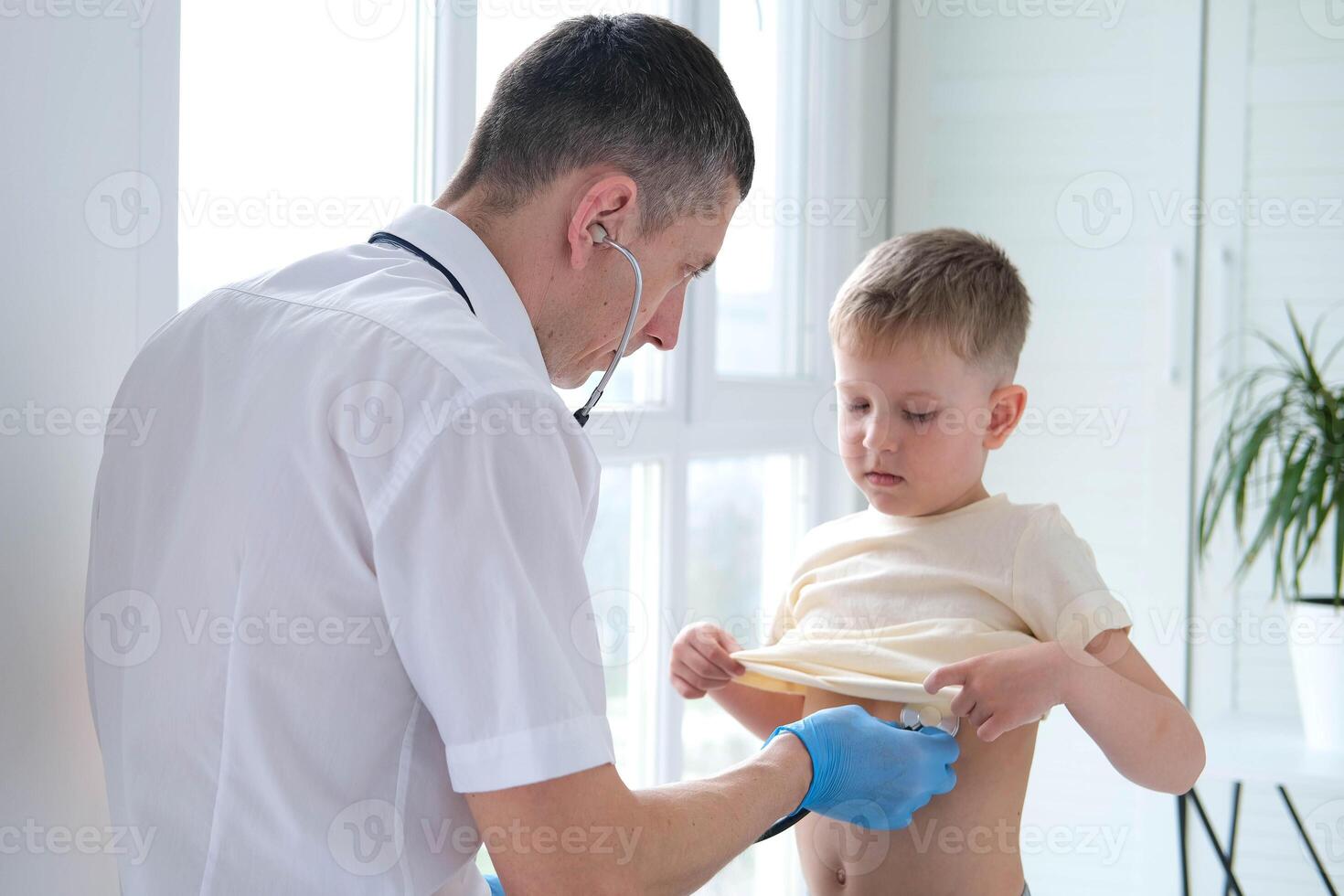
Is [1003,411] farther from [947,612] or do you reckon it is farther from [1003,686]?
[1003,686]

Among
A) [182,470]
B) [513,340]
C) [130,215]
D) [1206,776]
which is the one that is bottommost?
[1206,776]

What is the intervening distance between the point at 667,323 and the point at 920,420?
34 cm

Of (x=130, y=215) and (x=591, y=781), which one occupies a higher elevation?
(x=130, y=215)

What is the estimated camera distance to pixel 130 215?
3.44 ft

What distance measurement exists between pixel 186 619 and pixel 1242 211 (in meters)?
2.40

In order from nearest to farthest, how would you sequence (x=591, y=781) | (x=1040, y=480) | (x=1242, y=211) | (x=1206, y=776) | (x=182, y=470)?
(x=591, y=781)
(x=182, y=470)
(x=1206, y=776)
(x=1242, y=211)
(x=1040, y=480)

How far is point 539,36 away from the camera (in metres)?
1.50

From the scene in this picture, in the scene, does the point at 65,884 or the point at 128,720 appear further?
the point at 65,884

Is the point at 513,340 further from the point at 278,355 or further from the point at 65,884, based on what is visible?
the point at 65,884

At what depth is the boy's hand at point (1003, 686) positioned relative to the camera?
1167 mm

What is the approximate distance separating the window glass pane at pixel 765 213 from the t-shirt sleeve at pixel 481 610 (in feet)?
5.17

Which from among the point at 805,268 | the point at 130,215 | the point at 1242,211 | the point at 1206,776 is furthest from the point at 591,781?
the point at 1242,211
